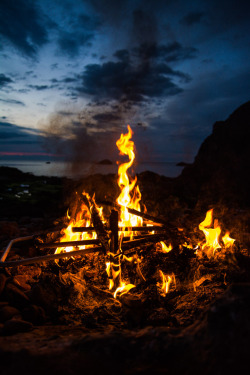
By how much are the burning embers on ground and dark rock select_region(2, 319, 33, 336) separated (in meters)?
0.35

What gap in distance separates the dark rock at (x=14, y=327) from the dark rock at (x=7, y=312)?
1.10 feet

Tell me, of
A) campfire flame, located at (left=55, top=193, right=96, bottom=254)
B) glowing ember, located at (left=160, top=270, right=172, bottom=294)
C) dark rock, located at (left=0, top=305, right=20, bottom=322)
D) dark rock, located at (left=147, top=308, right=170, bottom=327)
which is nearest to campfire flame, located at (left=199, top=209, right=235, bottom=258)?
glowing ember, located at (left=160, top=270, right=172, bottom=294)

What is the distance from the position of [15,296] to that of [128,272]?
1861 mm

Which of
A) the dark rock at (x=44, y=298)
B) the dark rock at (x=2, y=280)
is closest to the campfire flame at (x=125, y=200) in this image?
the dark rock at (x=44, y=298)

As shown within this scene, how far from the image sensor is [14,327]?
2832 mm

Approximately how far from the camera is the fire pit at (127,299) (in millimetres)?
2018

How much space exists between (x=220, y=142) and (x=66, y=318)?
52.0 ft

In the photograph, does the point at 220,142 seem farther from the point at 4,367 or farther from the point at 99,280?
the point at 4,367

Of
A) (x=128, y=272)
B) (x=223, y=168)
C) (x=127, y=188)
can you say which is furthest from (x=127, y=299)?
(x=223, y=168)

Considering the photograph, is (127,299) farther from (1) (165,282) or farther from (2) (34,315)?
(2) (34,315)

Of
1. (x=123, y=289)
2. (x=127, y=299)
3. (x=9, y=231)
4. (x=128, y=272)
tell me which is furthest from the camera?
(x=9, y=231)

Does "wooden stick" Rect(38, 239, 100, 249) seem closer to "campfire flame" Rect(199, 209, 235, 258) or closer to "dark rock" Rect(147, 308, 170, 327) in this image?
"dark rock" Rect(147, 308, 170, 327)

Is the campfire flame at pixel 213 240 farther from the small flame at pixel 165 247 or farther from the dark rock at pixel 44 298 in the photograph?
the dark rock at pixel 44 298

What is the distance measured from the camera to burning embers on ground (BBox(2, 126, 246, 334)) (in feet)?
11.1
